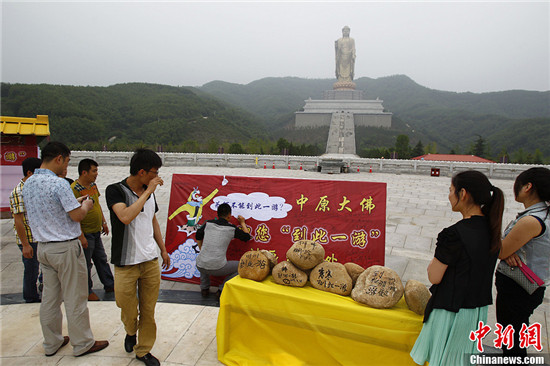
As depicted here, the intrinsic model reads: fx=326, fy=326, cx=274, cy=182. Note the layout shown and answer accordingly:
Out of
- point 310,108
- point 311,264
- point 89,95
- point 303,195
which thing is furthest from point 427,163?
point 89,95

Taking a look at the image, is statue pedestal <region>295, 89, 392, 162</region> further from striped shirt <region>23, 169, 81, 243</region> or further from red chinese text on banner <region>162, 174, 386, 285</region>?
striped shirt <region>23, 169, 81, 243</region>

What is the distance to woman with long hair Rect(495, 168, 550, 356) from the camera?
2158mm

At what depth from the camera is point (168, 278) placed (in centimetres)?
408

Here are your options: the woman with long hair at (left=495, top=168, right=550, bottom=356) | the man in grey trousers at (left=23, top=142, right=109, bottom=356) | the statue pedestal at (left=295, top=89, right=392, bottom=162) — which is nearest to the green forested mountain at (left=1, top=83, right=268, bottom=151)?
the statue pedestal at (left=295, top=89, right=392, bottom=162)

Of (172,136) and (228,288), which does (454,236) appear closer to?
(228,288)

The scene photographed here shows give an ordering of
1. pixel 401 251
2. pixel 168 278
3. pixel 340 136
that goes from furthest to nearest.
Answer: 1. pixel 340 136
2. pixel 401 251
3. pixel 168 278

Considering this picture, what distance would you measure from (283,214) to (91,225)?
2.12 metres

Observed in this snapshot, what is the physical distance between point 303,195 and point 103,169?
12.3 meters

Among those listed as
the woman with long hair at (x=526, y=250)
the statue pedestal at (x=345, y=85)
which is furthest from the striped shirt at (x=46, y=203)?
the statue pedestal at (x=345, y=85)

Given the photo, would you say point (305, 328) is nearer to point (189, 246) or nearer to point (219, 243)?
point (219, 243)

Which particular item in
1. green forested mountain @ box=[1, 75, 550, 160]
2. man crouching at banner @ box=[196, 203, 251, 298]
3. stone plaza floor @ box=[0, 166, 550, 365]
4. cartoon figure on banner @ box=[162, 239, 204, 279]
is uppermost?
green forested mountain @ box=[1, 75, 550, 160]

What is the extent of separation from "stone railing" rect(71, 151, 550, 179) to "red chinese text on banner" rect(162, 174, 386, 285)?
10.6 meters

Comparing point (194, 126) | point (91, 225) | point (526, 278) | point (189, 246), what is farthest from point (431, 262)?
point (194, 126)

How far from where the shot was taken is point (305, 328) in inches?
95.3
